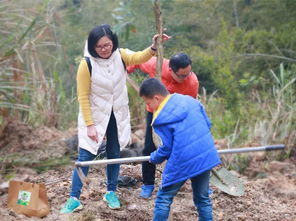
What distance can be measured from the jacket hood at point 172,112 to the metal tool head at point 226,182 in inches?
69.6

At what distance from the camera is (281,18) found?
41.8 ft

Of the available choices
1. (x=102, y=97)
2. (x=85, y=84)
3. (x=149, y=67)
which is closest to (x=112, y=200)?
(x=102, y=97)

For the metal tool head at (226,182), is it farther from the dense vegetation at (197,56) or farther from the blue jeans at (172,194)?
the dense vegetation at (197,56)

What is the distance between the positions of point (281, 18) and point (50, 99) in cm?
745

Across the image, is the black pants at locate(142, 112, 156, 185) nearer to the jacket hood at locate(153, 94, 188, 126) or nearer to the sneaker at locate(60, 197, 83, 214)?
the sneaker at locate(60, 197, 83, 214)

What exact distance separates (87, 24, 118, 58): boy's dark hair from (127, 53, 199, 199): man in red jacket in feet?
1.37

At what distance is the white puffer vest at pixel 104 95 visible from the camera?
3.88 metres

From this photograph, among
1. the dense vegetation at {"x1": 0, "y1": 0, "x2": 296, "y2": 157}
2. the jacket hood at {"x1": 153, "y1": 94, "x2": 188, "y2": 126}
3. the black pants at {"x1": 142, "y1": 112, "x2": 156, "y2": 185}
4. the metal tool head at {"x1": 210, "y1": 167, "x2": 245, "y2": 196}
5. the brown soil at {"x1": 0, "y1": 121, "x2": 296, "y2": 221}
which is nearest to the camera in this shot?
the jacket hood at {"x1": 153, "y1": 94, "x2": 188, "y2": 126}

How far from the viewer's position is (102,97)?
3943 millimetres

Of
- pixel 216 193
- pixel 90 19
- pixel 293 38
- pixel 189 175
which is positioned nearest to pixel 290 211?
pixel 216 193

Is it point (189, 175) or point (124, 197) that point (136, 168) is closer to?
point (124, 197)

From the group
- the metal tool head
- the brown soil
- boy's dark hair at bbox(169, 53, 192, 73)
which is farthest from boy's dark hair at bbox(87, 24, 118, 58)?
the metal tool head

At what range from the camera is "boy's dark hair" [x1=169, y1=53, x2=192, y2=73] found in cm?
403

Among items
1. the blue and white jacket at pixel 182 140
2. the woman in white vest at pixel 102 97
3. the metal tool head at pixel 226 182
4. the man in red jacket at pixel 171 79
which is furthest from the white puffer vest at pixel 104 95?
the metal tool head at pixel 226 182
